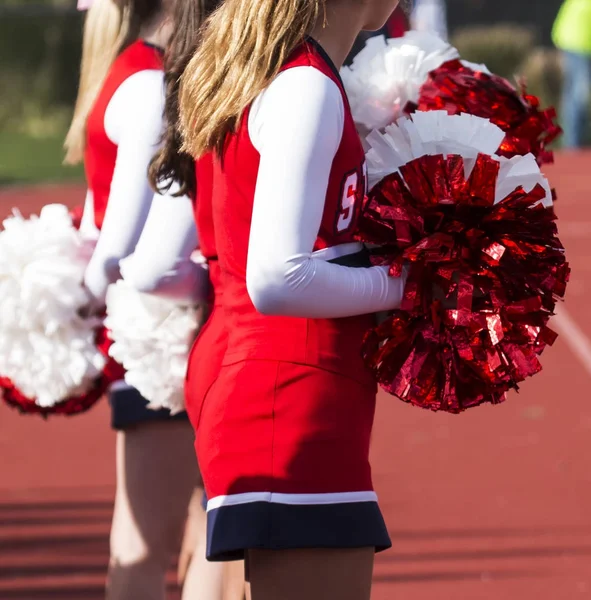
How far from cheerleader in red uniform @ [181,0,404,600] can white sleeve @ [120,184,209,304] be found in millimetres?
339

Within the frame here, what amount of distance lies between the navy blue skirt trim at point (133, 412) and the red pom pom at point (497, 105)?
0.85m

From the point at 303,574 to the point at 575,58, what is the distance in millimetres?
16712

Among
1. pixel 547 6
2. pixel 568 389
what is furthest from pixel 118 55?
pixel 547 6

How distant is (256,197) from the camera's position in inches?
78.5

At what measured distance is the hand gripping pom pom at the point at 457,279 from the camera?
2.14 m

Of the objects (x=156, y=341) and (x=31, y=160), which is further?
(x=31, y=160)

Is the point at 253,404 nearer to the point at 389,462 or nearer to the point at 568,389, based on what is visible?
the point at 389,462

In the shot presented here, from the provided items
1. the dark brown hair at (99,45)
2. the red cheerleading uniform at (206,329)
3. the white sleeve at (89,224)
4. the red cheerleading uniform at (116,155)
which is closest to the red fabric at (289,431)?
the red cheerleading uniform at (206,329)

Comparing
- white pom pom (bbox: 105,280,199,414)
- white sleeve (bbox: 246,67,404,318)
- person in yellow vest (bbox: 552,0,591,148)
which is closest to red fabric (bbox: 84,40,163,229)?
white pom pom (bbox: 105,280,199,414)

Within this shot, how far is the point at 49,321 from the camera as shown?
9.35ft

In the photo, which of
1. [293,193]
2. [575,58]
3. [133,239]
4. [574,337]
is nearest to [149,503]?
[133,239]

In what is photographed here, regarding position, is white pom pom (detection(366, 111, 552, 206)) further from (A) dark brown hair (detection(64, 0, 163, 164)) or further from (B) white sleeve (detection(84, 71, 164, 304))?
(A) dark brown hair (detection(64, 0, 163, 164))

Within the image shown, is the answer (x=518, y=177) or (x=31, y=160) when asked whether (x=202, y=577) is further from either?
(x=31, y=160)

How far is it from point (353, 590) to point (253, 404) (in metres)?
0.34
